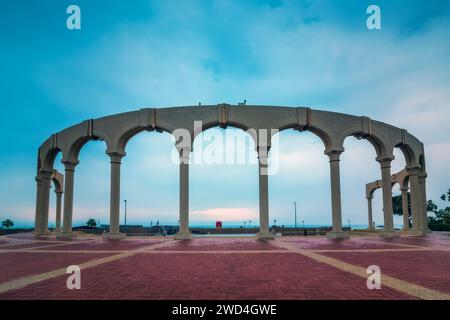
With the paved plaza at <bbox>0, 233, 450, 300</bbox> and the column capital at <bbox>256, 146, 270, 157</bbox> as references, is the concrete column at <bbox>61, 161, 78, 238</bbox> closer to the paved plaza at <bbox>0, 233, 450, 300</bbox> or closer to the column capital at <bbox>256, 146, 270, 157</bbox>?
the paved plaza at <bbox>0, 233, 450, 300</bbox>

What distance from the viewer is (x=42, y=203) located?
2317 centimetres

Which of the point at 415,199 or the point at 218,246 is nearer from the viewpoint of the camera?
the point at 218,246

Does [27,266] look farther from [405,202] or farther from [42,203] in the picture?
[405,202]

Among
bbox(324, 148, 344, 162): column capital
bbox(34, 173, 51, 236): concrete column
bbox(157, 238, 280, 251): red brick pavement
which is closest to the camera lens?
bbox(157, 238, 280, 251): red brick pavement

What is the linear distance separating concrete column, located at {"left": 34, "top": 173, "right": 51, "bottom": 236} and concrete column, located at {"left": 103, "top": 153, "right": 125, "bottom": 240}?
24.3 ft

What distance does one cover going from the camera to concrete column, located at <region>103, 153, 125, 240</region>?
18906 millimetres

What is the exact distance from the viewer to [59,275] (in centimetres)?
683

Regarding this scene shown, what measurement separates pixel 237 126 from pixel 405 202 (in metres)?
20.8

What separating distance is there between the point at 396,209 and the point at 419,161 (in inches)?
986

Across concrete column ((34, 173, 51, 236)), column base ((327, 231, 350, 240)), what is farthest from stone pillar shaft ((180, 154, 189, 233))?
concrete column ((34, 173, 51, 236))

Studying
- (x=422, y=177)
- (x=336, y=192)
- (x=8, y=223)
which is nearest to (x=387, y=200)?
(x=336, y=192)

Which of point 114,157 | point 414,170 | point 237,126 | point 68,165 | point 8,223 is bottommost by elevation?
point 8,223

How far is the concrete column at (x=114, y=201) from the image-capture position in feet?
62.0
